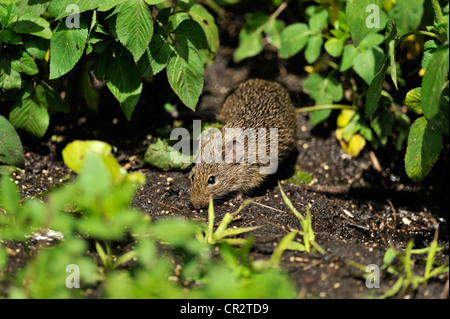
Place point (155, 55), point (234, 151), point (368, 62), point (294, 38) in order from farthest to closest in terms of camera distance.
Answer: point (294, 38)
point (234, 151)
point (368, 62)
point (155, 55)

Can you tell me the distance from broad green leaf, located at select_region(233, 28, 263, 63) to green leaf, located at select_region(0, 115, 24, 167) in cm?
260

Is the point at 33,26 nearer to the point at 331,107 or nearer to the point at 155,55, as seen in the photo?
the point at 155,55

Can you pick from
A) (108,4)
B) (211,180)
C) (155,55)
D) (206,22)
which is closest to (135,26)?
(108,4)

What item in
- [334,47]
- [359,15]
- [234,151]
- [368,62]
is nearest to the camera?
[359,15]

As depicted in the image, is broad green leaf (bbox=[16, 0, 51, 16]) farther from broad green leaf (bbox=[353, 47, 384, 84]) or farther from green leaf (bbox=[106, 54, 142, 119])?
broad green leaf (bbox=[353, 47, 384, 84])

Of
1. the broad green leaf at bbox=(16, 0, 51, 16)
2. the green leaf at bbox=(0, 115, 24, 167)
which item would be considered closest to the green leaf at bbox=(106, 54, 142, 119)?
the broad green leaf at bbox=(16, 0, 51, 16)

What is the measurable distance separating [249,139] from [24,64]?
2073mm

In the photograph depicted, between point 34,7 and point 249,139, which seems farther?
point 249,139

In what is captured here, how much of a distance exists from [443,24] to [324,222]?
5.76ft

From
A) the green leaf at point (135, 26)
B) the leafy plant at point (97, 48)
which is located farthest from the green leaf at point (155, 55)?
the green leaf at point (135, 26)

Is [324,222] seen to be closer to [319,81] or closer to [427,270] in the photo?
[427,270]

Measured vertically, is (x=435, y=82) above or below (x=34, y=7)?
below

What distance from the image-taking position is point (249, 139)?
477 centimetres
